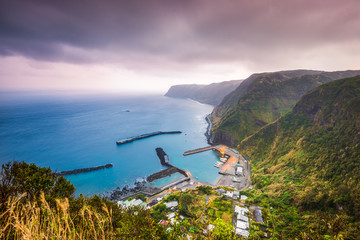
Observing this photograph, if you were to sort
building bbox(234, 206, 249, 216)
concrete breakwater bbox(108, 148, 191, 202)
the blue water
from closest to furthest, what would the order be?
building bbox(234, 206, 249, 216) < concrete breakwater bbox(108, 148, 191, 202) < the blue water

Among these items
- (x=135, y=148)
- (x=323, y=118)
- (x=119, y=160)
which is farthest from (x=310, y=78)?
(x=119, y=160)

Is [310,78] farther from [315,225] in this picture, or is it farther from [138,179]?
[138,179]

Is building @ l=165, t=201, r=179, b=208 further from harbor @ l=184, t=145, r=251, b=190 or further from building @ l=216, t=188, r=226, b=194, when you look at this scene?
harbor @ l=184, t=145, r=251, b=190

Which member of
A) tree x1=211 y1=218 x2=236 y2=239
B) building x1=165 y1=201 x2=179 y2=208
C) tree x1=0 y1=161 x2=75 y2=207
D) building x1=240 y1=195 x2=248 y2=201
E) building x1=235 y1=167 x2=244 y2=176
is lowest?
building x1=235 y1=167 x2=244 y2=176

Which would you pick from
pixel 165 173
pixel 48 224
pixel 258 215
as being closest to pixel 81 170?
pixel 165 173

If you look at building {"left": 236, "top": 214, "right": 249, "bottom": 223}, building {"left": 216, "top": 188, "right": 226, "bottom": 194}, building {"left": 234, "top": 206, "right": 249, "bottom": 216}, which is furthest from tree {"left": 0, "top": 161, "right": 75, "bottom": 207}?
building {"left": 216, "top": 188, "right": 226, "bottom": 194}

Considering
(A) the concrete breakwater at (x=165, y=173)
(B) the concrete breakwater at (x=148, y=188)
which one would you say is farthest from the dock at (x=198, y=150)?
(B) the concrete breakwater at (x=148, y=188)

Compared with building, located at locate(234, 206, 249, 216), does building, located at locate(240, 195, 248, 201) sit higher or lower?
lower

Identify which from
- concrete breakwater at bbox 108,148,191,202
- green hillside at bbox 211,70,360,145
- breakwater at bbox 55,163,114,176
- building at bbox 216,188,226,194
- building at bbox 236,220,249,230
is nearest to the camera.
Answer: building at bbox 236,220,249,230

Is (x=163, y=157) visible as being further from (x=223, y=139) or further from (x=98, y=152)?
(x=223, y=139)

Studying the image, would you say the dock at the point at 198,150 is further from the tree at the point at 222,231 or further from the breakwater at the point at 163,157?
the tree at the point at 222,231
